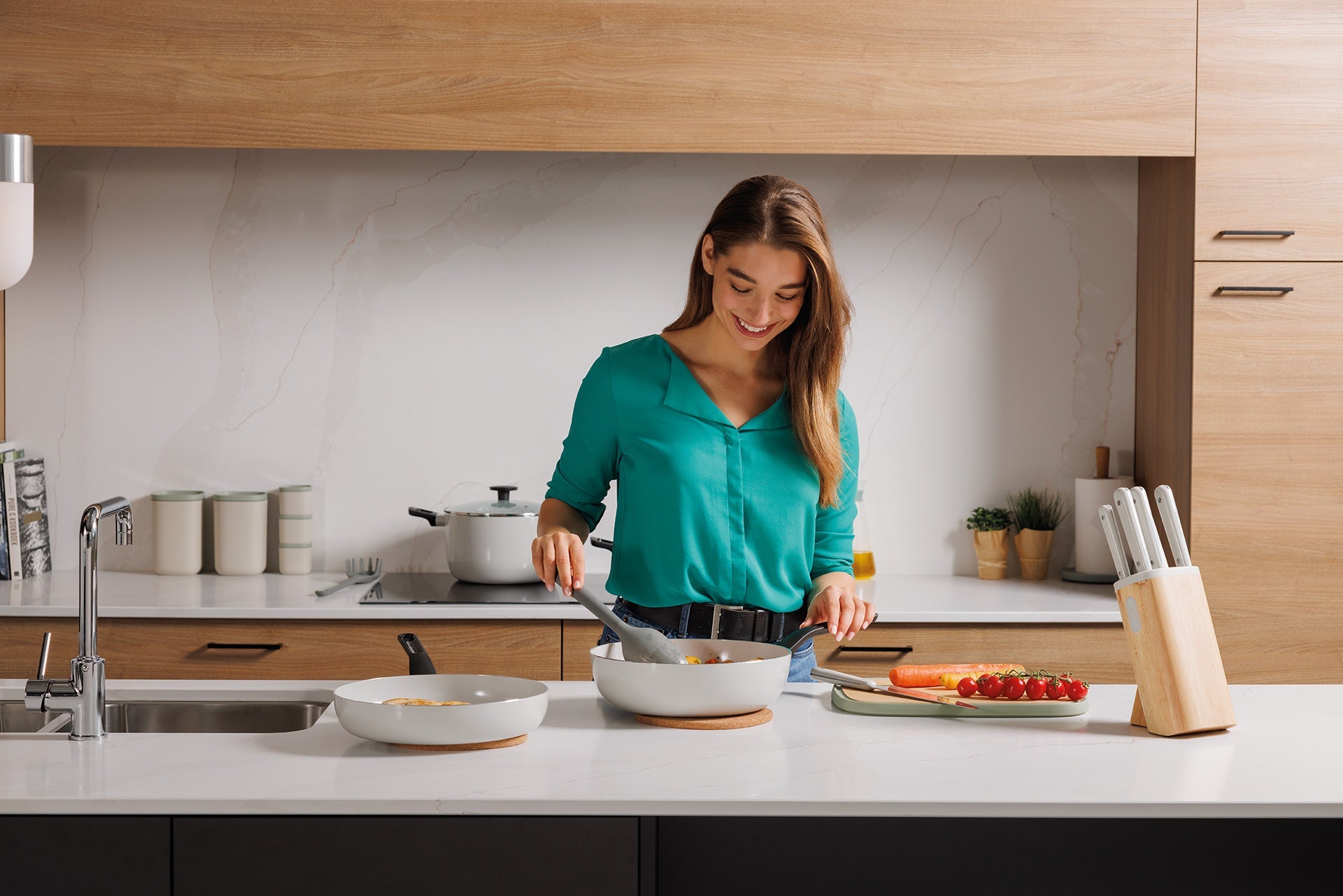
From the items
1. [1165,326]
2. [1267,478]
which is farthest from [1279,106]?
[1267,478]

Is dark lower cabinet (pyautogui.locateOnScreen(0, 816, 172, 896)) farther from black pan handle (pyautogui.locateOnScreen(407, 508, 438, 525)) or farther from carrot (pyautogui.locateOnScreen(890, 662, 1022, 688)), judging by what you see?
black pan handle (pyautogui.locateOnScreen(407, 508, 438, 525))

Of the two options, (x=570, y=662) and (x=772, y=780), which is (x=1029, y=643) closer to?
(x=570, y=662)

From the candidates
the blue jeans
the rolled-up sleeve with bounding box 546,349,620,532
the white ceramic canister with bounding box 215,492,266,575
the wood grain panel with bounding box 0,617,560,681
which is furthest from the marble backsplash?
the blue jeans

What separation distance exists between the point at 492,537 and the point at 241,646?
614 mm

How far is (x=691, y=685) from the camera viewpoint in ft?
4.89

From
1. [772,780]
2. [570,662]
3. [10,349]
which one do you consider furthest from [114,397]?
[772,780]

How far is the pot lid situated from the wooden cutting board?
57.1 inches

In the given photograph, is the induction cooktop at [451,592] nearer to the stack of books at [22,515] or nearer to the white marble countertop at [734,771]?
the stack of books at [22,515]

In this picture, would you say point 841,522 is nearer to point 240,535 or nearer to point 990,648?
point 990,648

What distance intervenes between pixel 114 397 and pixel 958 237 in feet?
7.47

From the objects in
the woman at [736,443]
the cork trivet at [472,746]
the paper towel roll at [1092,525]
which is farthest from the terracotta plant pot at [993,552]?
the cork trivet at [472,746]

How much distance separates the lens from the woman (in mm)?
1844

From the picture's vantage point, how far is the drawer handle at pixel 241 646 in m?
2.70

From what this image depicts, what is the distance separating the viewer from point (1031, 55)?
110 inches
